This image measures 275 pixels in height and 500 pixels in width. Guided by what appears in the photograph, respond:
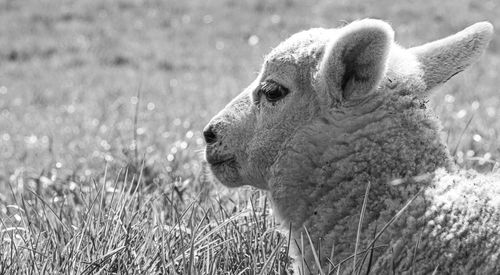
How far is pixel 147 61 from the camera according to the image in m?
12.2

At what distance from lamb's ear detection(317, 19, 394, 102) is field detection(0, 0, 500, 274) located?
0.66 meters

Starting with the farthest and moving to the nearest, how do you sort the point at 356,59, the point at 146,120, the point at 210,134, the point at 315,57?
the point at 146,120 < the point at 210,134 < the point at 315,57 < the point at 356,59

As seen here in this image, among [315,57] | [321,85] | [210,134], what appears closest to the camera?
Result: [321,85]

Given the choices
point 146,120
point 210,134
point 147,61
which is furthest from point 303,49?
point 147,61

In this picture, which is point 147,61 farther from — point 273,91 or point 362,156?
point 362,156

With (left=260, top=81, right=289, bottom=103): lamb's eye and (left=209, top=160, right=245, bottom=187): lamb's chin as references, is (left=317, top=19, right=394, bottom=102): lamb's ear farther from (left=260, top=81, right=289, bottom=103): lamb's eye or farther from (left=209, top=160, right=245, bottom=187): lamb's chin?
(left=209, top=160, right=245, bottom=187): lamb's chin

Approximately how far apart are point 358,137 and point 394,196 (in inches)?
10.1

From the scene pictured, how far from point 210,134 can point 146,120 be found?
Answer: 5.24 m

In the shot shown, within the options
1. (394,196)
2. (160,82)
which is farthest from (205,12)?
(394,196)

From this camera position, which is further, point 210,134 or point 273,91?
point 210,134

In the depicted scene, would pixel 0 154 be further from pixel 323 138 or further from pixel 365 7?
pixel 365 7

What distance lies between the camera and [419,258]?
8.33ft

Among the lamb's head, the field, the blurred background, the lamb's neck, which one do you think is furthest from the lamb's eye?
the blurred background

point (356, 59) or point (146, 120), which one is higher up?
point (356, 59)
